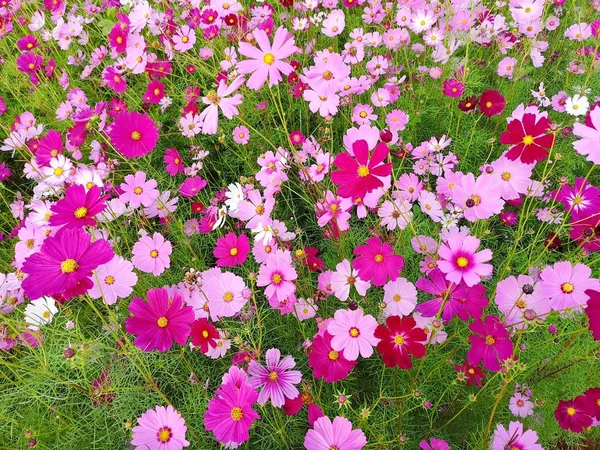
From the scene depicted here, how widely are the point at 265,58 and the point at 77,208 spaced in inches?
21.1

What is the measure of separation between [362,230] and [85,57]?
185 cm

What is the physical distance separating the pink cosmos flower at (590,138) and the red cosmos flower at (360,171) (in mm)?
321

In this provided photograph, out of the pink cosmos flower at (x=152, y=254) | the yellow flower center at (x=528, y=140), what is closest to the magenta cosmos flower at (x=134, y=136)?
the pink cosmos flower at (x=152, y=254)

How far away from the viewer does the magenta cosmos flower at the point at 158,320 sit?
824 mm

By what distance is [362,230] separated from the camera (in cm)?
150

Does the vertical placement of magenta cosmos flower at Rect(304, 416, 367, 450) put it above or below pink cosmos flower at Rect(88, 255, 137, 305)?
below

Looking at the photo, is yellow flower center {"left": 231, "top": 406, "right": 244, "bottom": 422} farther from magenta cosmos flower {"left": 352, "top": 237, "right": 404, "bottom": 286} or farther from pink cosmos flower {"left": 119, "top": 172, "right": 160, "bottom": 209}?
pink cosmos flower {"left": 119, "top": 172, "right": 160, "bottom": 209}

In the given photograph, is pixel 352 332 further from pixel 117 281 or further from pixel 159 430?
pixel 117 281

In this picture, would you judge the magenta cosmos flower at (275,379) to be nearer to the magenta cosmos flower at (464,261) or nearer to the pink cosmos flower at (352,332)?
the pink cosmos flower at (352,332)

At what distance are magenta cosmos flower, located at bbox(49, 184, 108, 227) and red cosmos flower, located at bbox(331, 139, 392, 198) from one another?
1.63 ft

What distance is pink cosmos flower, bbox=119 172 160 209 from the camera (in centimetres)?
131

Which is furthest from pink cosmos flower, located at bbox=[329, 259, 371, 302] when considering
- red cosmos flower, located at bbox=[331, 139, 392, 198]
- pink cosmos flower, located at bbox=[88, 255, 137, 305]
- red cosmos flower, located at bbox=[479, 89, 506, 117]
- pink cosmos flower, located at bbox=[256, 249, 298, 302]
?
red cosmos flower, located at bbox=[479, 89, 506, 117]

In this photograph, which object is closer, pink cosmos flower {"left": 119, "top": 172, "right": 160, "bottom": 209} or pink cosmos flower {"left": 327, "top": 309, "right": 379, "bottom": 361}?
pink cosmos flower {"left": 327, "top": 309, "right": 379, "bottom": 361}

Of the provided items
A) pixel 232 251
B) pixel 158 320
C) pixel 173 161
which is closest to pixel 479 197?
pixel 232 251
